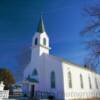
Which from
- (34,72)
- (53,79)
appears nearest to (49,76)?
(53,79)

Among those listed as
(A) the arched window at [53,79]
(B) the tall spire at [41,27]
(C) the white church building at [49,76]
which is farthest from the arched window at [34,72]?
(B) the tall spire at [41,27]

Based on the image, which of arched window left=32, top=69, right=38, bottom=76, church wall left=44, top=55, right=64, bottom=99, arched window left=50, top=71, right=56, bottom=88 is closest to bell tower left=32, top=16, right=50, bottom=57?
church wall left=44, top=55, right=64, bottom=99

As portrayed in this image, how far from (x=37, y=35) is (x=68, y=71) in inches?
390

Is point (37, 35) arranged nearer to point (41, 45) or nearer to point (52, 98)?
point (41, 45)

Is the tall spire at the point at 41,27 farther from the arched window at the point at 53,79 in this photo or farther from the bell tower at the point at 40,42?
the arched window at the point at 53,79

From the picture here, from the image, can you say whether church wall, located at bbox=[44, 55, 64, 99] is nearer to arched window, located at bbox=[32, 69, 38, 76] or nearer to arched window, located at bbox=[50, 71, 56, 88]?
arched window, located at bbox=[50, 71, 56, 88]

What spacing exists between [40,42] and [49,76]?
7298 millimetres

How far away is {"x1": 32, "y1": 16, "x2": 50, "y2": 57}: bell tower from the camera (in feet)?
86.8

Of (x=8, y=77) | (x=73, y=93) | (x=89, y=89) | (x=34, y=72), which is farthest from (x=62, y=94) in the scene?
(x=8, y=77)

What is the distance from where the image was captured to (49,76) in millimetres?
23812

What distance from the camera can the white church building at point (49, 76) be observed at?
22.2 m

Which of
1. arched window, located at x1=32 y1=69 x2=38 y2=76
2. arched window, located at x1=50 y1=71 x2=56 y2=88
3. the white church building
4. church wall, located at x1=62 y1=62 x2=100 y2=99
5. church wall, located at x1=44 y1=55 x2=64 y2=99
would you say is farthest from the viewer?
arched window, located at x1=32 y1=69 x2=38 y2=76

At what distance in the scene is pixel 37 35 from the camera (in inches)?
1093

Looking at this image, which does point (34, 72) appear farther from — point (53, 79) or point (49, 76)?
point (53, 79)
